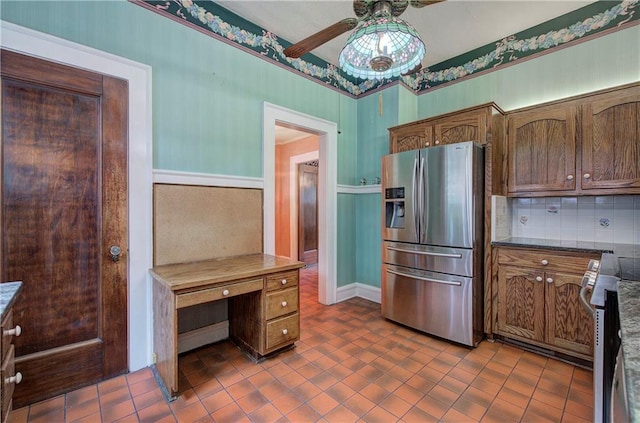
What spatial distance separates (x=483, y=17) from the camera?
2.62 meters

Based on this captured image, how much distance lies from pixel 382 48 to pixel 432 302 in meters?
2.14

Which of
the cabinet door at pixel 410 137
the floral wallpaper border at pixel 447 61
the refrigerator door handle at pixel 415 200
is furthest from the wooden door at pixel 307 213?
the refrigerator door handle at pixel 415 200

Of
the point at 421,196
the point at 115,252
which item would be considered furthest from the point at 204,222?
the point at 421,196

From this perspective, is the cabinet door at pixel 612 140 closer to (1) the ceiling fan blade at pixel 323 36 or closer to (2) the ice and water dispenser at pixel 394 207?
(2) the ice and water dispenser at pixel 394 207

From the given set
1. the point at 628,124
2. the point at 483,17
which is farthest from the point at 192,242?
the point at 628,124

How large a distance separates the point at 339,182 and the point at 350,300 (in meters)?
1.54

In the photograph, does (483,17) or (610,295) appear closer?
(610,295)

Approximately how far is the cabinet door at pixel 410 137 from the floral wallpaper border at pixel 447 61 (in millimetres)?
740

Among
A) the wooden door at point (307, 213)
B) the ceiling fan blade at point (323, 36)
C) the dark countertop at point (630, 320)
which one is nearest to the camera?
the dark countertop at point (630, 320)

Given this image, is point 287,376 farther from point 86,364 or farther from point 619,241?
point 619,241

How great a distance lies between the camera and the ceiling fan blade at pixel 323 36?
1.60 metres

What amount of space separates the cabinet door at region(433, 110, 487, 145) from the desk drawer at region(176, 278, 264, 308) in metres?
2.19

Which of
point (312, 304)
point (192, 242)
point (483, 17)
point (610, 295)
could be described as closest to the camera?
point (610, 295)

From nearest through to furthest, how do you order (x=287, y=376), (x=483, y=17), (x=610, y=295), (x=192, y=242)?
(x=610, y=295) < (x=287, y=376) < (x=192, y=242) < (x=483, y=17)
